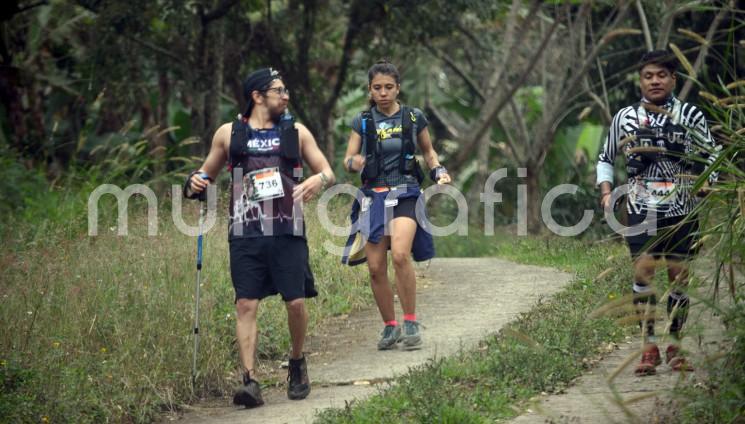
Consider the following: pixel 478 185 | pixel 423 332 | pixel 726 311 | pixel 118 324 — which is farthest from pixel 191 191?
pixel 478 185

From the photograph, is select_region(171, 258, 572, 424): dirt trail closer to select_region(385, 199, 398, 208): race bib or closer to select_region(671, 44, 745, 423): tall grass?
select_region(385, 199, 398, 208): race bib

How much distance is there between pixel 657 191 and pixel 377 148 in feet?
7.34

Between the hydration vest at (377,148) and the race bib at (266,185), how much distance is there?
123 centimetres

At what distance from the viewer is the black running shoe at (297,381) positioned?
747 cm

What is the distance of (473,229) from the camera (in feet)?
58.3

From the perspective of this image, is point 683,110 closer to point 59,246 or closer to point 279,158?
point 279,158

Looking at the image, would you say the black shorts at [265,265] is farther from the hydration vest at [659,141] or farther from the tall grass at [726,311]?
the tall grass at [726,311]

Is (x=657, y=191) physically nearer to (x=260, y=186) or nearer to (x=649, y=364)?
Result: (x=649, y=364)

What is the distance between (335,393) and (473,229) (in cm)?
1041

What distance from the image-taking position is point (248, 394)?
730cm

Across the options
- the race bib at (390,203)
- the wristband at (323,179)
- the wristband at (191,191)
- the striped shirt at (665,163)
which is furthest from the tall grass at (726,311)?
the wristband at (191,191)

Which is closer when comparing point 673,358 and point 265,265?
point 673,358

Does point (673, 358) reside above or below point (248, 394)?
above

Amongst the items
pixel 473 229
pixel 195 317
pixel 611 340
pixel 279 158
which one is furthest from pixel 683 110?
pixel 473 229
